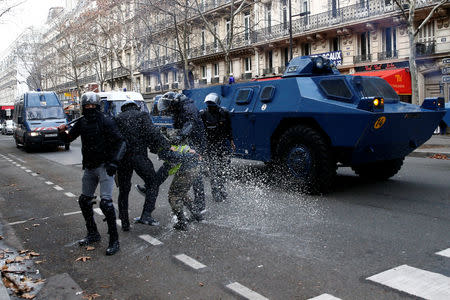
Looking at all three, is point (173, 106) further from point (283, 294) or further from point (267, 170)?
point (267, 170)

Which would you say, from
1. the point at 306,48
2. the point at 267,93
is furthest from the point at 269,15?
the point at 267,93

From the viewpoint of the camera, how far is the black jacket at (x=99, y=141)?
5.23 m

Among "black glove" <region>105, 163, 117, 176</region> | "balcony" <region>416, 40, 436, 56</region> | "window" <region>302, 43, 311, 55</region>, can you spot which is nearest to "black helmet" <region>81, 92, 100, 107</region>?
"black glove" <region>105, 163, 117, 176</region>

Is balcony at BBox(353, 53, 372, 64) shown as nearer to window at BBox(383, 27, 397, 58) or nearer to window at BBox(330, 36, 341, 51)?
window at BBox(383, 27, 397, 58)

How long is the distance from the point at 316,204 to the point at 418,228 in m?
1.83

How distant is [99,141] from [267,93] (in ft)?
15.0

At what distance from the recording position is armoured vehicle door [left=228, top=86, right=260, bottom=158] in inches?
373

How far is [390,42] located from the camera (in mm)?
27031

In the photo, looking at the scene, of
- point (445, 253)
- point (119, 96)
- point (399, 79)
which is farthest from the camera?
point (399, 79)

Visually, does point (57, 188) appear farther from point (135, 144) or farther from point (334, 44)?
point (334, 44)

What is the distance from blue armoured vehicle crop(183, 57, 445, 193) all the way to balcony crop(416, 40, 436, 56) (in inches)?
716

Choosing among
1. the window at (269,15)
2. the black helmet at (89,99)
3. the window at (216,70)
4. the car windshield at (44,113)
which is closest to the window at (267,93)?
the black helmet at (89,99)

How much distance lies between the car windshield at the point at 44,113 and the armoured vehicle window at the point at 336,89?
16410 mm

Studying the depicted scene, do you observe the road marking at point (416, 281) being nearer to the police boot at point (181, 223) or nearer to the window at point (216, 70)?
the police boot at point (181, 223)
